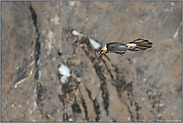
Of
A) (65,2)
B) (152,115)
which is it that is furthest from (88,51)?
(152,115)

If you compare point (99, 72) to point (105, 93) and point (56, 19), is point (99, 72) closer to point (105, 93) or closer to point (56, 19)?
point (105, 93)

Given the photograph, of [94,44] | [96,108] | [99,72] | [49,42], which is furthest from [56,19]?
[96,108]

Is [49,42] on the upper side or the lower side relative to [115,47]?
upper

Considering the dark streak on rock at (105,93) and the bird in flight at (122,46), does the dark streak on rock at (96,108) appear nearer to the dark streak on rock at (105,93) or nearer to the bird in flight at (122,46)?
the dark streak on rock at (105,93)

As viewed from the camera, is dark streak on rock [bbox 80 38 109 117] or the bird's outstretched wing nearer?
the bird's outstretched wing

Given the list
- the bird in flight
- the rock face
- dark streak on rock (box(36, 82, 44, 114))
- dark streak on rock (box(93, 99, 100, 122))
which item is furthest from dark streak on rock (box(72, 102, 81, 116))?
the bird in flight

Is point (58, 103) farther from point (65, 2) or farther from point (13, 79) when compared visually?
point (65, 2)

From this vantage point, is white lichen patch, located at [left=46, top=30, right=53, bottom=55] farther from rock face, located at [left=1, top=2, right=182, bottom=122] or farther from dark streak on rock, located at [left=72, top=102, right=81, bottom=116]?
dark streak on rock, located at [left=72, top=102, right=81, bottom=116]
